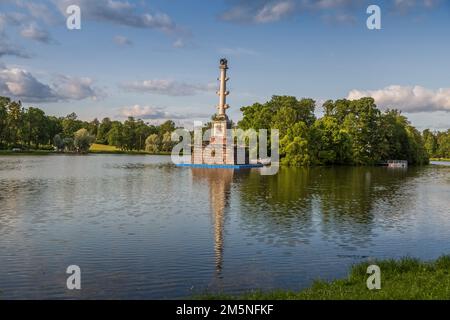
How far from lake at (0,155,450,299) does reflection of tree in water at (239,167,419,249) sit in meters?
0.10

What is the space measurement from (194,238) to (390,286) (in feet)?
39.9

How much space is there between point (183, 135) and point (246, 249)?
175501 mm

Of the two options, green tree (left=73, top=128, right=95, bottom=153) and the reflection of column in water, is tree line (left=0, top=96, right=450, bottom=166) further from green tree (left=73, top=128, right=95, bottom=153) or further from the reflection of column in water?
the reflection of column in water

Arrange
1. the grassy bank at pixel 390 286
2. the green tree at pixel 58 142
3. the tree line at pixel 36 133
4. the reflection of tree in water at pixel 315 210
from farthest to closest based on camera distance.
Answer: the green tree at pixel 58 142 < the tree line at pixel 36 133 < the reflection of tree in water at pixel 315 210 < the grassy bank at pixel 390 286

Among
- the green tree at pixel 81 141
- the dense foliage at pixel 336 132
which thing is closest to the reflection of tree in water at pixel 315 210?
the dense foliage at pixel 336 132

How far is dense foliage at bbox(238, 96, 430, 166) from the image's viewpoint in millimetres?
111625

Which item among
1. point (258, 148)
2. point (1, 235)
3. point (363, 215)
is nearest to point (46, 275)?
point (1, 235)

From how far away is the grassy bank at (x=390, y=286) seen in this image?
44.1ft

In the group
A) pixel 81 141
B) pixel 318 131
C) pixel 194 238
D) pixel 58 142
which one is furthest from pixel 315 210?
pixel 58 142

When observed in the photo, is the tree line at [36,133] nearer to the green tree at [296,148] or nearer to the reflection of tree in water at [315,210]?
the green tree at [296,148]

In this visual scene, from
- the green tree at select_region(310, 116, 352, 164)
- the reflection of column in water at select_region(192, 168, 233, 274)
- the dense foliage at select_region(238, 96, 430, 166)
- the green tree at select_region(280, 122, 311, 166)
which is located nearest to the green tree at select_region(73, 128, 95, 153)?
the dense foliage at select_region(238, 96, 430, 166)

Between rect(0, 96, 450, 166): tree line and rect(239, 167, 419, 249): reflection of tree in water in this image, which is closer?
rect(239, 167, 419, 249): reflection of tree in water

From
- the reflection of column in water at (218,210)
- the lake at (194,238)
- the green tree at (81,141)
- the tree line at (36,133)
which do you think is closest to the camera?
the lake at (194,238)

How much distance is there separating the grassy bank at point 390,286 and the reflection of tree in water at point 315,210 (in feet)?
19.0
